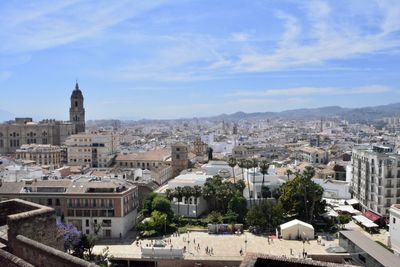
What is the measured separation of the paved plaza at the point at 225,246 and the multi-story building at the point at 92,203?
280 centimetres

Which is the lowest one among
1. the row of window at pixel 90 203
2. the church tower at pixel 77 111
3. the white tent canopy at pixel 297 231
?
the white tent canopy at pixel 297 231

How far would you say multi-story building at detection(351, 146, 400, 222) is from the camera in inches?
2117

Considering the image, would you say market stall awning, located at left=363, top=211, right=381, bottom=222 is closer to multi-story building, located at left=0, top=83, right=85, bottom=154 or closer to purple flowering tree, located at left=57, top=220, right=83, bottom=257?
purple flowering tree, located at left=57, top=220, right=83, bottom=257

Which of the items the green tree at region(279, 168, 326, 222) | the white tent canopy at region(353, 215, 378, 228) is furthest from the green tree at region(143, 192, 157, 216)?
the white tent canopy at region(353, 215, 378, 228)

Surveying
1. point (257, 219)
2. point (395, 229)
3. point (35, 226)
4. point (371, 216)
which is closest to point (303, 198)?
point (257, 219)

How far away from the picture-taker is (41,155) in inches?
4026

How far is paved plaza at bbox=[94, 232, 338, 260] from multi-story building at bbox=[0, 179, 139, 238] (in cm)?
280

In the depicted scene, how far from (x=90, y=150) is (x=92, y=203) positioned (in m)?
50.9

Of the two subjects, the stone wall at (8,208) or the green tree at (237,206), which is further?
the green tree at (237,206)

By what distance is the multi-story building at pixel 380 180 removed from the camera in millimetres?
53781

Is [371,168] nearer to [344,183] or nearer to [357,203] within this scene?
[357,203]

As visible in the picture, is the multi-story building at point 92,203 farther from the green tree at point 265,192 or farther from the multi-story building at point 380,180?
the multi-story building at point 380,180

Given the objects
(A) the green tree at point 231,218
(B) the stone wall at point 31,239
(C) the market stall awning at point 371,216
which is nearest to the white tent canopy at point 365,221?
(C) the market stall awning at point 371,216

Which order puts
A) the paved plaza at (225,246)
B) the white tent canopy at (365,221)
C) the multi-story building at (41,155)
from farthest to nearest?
the multi-story building at (41,155) → the white tent canopy at (365,221) → the paved plaza at (225,246)
